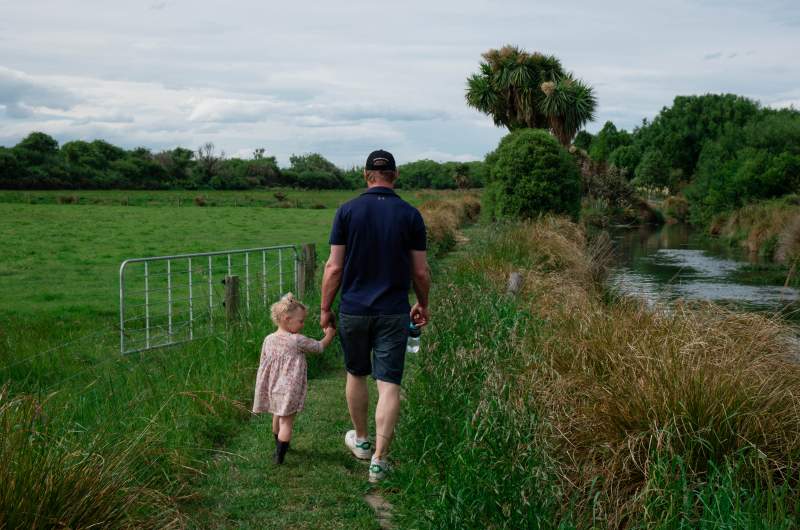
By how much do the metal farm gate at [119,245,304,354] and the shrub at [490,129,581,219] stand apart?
6157mm

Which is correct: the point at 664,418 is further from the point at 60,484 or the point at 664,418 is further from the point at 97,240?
the point at 97,240

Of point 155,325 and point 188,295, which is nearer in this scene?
point 155,325

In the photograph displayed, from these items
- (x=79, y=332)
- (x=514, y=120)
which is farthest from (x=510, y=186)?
(x=514, y=120)

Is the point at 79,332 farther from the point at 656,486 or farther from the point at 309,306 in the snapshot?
the point at 656,486

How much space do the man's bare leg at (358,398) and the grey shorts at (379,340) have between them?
160 mm

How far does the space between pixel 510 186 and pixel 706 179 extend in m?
31.6

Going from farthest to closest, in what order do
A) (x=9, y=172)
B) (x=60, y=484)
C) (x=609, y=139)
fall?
1. (x=609, y=139)
2. (x=9, y=172)
3. (x=60, y=484)

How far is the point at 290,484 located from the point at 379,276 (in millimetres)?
1451

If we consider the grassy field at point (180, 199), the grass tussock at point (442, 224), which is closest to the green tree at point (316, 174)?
the grassy field at point (180, 199)

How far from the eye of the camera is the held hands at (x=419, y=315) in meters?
5.40

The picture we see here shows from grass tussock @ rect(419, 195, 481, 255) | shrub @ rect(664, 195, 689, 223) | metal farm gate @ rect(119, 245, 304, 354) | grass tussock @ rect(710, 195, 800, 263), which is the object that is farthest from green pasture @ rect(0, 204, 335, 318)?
shrub @ rect(664, 195, 689, 223)

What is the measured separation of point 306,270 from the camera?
1145 centimetres

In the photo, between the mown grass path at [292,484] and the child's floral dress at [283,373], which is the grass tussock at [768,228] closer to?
the mown grass path at [292,484]

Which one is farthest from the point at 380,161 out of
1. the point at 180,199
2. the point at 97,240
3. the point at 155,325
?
the point at 180,199
